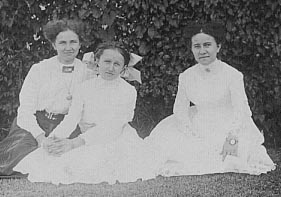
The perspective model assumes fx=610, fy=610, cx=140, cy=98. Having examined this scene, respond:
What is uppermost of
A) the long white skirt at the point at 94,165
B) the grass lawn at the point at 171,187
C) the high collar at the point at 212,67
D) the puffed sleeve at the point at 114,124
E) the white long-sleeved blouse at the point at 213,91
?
the high collar at the point at 212,67

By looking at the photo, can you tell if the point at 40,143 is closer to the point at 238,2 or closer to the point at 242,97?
the point at 242,97

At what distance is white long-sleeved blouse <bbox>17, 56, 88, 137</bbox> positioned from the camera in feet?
12.6

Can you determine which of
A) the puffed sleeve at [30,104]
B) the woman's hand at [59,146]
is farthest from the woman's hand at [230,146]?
the puffed sleeve at [30,104]

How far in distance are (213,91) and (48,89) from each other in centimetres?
106

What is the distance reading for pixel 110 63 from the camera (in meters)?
3.81

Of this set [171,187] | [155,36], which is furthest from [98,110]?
[155,36]

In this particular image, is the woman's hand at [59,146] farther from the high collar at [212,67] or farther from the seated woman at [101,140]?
the high collar at [212,67]

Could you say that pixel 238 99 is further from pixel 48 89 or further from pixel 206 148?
pixel 48 89

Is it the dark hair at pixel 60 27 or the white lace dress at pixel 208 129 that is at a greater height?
the dark hair at pixel 60 27

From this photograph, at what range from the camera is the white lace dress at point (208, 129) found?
3738 mm

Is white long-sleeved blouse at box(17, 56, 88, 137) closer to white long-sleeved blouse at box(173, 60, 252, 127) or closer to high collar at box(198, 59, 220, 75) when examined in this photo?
white long-sleeved blouse at box(173, 60, 252, 127)

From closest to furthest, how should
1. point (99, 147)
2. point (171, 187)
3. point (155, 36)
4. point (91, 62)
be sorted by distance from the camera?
point (171, 187) → point (99, 147) → point (91, 62) → point (155, 36)

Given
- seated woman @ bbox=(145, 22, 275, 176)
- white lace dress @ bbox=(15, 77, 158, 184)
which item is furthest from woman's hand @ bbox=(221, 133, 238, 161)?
white lace dress @ bbox=(15, 77, 158, 184)

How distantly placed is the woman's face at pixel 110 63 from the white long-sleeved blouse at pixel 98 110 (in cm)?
4
